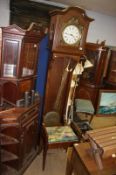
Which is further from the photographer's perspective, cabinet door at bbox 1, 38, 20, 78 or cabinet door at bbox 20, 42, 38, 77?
cabinet door at bbox 20, 42, 38, 77

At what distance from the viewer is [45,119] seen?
105 inches

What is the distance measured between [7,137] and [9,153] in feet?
0.78

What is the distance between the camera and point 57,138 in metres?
2.36

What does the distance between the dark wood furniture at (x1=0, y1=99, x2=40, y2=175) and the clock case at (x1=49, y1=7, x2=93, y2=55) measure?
0.75m

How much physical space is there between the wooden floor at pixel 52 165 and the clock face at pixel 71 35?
1.63 metres

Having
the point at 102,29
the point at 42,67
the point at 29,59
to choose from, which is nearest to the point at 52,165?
the point at 42,67

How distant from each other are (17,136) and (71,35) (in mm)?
1394

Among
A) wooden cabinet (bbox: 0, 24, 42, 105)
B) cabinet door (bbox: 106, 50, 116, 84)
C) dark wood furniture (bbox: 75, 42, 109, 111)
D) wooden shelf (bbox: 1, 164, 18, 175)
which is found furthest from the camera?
cabinet door (bbox: 106, 50, 116, 84)

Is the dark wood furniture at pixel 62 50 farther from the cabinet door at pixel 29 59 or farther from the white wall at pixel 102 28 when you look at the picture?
the white wall at pixel 102 28

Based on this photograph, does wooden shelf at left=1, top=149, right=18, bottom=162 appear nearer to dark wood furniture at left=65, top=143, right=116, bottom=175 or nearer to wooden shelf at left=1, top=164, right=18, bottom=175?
wooden shelf at left=1, top=164, right=18, bottom=175

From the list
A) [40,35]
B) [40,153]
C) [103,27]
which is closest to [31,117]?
[40,153]

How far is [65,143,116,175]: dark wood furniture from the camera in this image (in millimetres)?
1190

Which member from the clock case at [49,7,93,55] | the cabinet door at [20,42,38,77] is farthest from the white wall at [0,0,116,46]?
the cabinet door at [20,42,38,77]

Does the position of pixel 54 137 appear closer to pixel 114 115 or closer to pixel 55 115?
pixel 55 115
